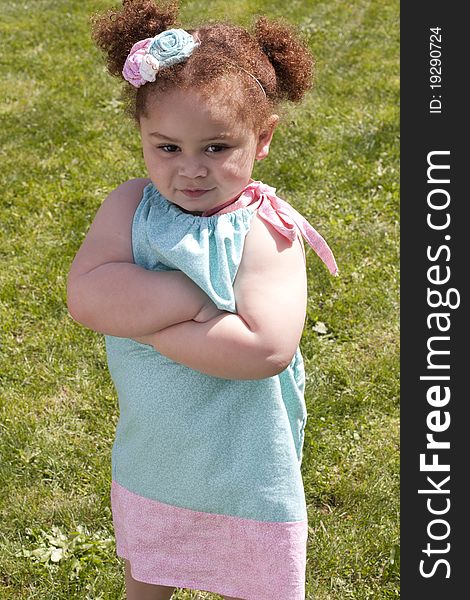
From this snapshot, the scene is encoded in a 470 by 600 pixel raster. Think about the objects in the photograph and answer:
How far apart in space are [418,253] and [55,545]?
209 cm

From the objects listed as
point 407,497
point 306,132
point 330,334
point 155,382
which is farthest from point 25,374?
point 306,132

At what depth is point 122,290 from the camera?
6.36 feet

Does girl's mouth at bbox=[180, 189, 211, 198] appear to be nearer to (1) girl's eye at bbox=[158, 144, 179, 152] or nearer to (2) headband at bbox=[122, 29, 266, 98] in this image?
(1) girl's eye at bbox=[158, 144, 179, 152]

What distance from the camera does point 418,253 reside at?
4.25 metres

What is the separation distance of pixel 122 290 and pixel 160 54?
490 millimetres

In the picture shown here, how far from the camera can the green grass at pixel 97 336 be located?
10.4 feet

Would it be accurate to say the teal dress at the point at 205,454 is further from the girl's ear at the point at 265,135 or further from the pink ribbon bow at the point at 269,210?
the girl's ear at the point at 265,135

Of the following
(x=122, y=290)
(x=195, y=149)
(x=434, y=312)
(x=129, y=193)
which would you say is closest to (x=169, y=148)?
(x=195, y=149)

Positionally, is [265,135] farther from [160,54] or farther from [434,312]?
[434,312]

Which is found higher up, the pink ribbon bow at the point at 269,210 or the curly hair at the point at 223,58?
the curly hair at the point at 223,58

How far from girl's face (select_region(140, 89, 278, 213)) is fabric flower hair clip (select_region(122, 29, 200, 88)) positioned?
0.06m

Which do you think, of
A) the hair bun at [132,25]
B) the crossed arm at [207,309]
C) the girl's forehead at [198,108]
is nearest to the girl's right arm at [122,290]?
the crossed arm at [207,309]

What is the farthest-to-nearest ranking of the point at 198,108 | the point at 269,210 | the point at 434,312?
the point at 434,312
the point at 269,210
the point at 198,108

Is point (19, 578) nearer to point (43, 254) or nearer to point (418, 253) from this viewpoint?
point (43, 254)
